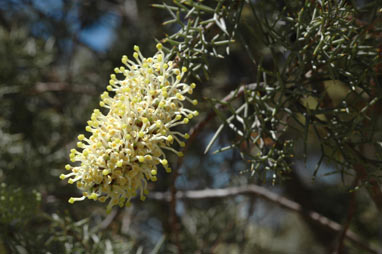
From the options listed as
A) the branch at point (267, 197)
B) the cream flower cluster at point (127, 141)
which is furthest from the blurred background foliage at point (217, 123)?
the cream flower cluster at point (127, 141)

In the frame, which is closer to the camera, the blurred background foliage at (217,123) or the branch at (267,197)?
the blurred background foliage at (217,123)

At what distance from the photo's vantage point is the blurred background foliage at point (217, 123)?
664mm

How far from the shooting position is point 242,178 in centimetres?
Result: 137

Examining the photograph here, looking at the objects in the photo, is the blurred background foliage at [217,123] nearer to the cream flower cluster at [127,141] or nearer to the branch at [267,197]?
the branch at [267,197]

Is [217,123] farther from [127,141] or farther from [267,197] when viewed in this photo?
[127,141]

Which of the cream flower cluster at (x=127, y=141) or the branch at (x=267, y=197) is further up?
the cream flower cluster at (x=127, y=141)

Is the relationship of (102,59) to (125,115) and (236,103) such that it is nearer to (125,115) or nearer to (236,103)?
(236,103)

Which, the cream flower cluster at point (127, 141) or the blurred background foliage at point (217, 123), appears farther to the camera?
the blurred background foliage at point (217, 123)

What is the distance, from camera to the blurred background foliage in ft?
2.18

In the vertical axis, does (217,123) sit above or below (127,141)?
below

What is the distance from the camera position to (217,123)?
1.40 meters

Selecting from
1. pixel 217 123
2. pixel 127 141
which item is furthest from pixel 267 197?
pixel 127 141

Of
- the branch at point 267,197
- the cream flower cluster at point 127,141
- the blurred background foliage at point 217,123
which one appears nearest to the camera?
the cream flower cluster at point 127,141

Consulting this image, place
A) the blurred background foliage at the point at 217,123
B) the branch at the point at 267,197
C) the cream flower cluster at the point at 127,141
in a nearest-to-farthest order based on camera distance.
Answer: the cream flower cluster at the point at 127,141
the blurred background foliage at the point at 217,123
the branch at the point at 267,197
